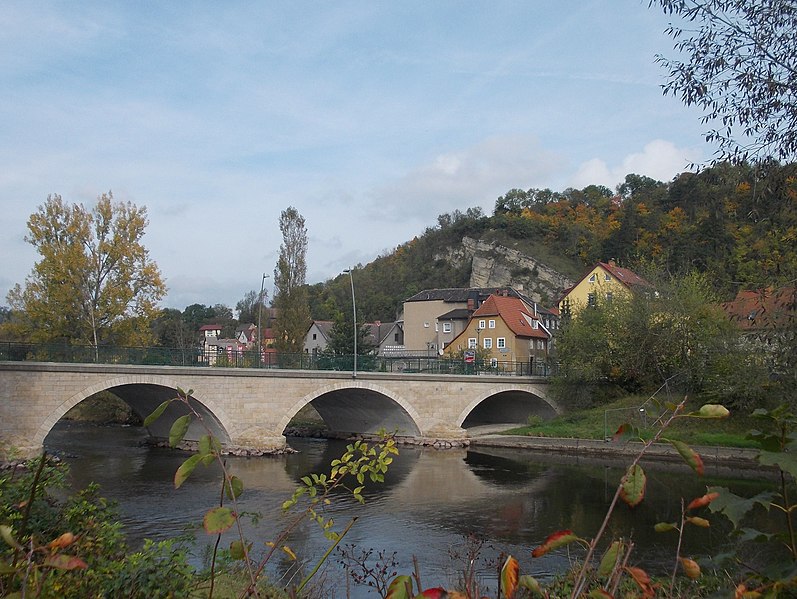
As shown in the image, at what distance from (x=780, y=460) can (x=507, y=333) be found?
47.9m

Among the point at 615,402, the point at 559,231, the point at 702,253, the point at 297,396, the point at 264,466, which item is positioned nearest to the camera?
the point at 264,466

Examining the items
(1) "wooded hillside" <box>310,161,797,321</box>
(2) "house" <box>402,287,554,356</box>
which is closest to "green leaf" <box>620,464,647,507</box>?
(1) "wooded hillside" <box>310,161,797,321</box>

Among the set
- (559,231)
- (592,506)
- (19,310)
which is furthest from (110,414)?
(559,231)

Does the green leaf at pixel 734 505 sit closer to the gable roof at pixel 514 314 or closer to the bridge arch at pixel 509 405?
the bridge arch at pixel 509 405

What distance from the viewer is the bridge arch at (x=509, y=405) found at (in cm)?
3519

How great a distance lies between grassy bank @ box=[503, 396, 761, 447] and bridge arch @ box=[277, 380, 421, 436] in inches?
210

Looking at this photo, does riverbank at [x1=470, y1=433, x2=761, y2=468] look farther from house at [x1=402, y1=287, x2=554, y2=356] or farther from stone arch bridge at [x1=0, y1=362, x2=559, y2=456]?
house at [x1=402, y1=287, x2=554, y2=356]

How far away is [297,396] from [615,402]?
1610 centimetres

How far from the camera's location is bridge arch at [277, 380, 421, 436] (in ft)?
101

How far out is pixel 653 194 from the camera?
82.2 m

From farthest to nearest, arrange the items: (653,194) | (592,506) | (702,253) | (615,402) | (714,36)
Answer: (653,194), (702,253), (615,402), (592,506), (714,36)

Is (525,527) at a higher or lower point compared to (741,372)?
lower

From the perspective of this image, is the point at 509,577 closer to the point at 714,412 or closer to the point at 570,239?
the point at 714,412

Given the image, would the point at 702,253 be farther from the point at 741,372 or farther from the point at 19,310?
the point at 19,310
